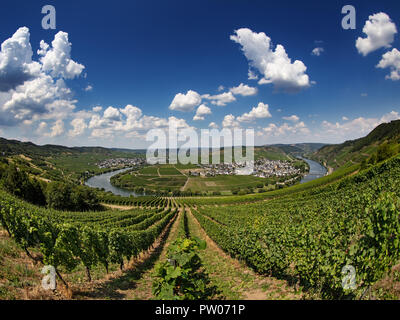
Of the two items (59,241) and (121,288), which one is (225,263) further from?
(59,241)

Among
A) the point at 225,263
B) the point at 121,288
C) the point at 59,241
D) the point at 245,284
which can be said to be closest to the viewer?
the point at 59,241

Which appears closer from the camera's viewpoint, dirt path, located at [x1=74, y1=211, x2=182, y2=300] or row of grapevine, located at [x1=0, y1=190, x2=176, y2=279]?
row of grapevine, located at [x1=0, y1=190, x2=176, y2=279]

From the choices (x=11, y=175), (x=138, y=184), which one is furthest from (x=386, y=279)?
(x=138, y=184)

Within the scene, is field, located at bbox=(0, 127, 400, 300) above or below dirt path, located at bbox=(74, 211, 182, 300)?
above

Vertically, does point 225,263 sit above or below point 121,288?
below

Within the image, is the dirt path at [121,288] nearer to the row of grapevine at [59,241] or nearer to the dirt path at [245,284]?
the row of grapevine at [59,241]

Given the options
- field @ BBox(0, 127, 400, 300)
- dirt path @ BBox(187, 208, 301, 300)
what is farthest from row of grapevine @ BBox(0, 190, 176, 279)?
dirt path @ BBox(187, 208, 301, 300)

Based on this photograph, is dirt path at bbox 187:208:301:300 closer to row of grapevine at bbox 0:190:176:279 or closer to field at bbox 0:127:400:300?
field at bbox 0:127:400:300

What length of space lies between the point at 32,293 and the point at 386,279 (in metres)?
13.2

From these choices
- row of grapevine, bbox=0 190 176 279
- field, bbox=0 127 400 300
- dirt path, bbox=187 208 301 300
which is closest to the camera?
field, bbox=0 127 400 300

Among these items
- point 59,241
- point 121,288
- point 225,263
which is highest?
point 59,241

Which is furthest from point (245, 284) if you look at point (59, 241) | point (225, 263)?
point (59, 241)

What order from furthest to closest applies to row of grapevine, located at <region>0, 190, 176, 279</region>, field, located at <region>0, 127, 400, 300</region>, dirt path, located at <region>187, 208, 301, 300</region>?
dirt path, located at <region>187, 208, 301, 300</region>, row of grapevine, located at <region>0, 190, 176, 279</region>, field, located at <region>0, 127, 400, 300</region>
